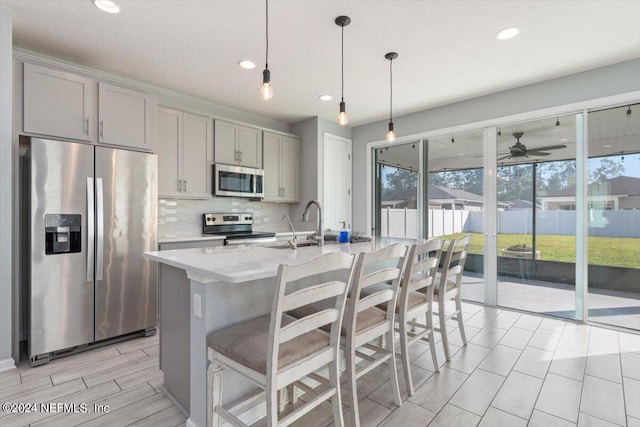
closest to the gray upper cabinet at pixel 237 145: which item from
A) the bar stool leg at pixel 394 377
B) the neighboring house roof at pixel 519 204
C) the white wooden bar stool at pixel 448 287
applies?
the white wooden bar stool at pixel 448 287

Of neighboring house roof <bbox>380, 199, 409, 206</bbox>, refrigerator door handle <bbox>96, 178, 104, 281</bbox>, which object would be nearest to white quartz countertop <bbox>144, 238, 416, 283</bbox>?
refrigerator door handle <bbox>96, 178, 104, 281</bbox>

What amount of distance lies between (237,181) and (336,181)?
5.36 feet

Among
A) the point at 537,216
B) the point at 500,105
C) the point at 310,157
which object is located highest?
the point at 500,105

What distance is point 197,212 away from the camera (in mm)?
4234

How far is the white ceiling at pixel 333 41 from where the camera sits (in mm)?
2305

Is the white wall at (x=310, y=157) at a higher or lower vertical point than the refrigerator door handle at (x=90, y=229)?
higher

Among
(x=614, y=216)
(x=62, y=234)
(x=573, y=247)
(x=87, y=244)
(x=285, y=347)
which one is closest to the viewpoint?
(x=285, y=347)

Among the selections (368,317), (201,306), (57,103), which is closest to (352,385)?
(368,317)

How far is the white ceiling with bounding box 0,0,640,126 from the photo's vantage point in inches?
90.7

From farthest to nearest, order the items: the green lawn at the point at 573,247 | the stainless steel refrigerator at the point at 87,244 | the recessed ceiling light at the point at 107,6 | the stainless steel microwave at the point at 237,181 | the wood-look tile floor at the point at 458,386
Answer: the stainless steel microwave at the point at 237,181 → the green lawn at the point at 573,247 → the stainless steel refrigerator at the point at 87,244 → the recessed ceiling light at the point at 107,6 → the wood-look tile floor at the point at 458,386

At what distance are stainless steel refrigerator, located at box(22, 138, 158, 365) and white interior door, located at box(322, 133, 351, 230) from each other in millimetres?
2562

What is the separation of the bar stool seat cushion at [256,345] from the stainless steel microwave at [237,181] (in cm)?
279

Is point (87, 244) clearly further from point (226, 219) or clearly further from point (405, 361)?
point (405, 361)

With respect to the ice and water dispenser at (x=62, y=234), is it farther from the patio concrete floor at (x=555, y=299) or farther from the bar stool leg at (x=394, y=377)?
the patio concrete floor at (x=555, y=299)
